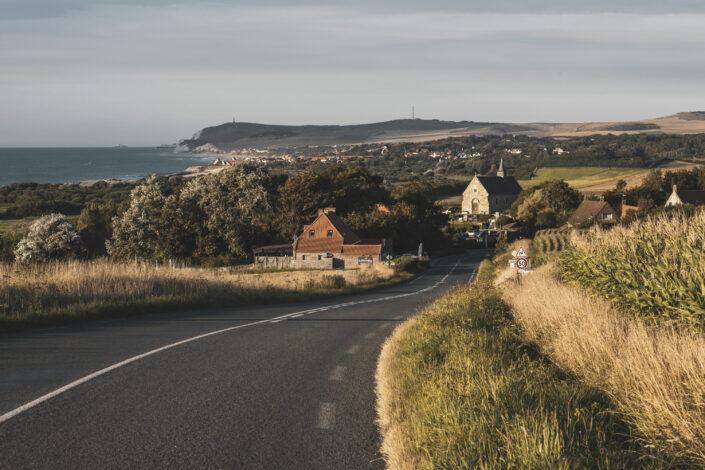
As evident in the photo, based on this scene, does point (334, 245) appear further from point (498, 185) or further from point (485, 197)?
point (498, 185)

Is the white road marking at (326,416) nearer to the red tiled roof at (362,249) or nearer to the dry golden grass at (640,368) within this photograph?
the dry golden grass at (640,368)

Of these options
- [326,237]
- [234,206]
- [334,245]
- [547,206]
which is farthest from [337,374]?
[547,206]

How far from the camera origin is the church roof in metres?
144

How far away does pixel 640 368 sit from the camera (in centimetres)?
659

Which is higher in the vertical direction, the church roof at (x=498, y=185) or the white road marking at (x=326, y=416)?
the white road marking at (x=326, y=416)

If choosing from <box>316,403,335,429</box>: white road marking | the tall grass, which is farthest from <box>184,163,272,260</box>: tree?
<box>316,403,335,429</box>: white road marking

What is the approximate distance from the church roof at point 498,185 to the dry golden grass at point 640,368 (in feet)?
447

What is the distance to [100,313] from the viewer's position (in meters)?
13.6

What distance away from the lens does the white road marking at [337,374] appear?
8.76m

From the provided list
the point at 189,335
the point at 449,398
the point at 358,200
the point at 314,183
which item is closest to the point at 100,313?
the point at 189,335

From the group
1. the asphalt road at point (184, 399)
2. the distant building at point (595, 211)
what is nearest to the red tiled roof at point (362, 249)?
the distant building at point (595, 211)

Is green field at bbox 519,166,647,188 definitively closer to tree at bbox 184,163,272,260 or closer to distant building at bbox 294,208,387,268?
distant building at bbox 294,208,387,268

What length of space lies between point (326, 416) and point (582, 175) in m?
181

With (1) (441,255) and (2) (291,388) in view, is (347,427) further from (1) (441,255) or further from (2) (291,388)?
(1) (441,255)
